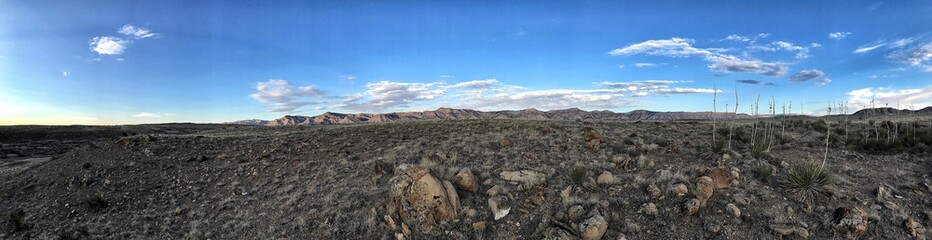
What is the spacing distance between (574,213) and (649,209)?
159cm

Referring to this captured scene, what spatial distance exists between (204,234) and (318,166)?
5.30 m

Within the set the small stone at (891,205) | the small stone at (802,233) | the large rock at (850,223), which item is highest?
the small stone at (891,205)

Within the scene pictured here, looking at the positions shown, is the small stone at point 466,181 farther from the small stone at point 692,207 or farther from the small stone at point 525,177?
the small stone at point 692,207

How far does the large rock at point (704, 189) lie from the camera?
952cm

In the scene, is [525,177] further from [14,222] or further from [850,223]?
[14,222]

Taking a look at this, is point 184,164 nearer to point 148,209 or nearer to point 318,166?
point 148,209

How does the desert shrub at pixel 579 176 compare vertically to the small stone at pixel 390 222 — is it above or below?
above

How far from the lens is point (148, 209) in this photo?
13.3 metres

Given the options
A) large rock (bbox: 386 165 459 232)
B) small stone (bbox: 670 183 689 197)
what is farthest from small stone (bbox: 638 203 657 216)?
large rock (bbox: 386 165 459 232)

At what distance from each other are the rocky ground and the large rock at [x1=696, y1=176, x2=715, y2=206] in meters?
0.03

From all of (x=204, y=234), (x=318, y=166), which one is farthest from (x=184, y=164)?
(x=204, y=234)

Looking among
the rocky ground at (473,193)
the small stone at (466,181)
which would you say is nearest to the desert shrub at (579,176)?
the rocky ground at (473,193)

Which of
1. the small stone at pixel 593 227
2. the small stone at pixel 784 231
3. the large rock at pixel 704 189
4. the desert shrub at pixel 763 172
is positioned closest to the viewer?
the small stone at pixel 784 231

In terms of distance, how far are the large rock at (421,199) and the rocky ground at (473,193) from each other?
1.2 inches
